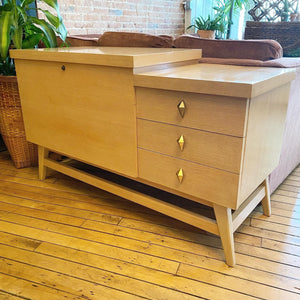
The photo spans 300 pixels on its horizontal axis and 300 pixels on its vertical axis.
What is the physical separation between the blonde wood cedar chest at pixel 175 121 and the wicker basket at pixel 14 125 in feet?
1.28

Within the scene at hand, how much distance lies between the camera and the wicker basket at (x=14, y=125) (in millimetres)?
1845

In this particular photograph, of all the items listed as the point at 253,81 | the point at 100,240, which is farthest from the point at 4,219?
the point at 253,81

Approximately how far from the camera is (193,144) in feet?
3.48

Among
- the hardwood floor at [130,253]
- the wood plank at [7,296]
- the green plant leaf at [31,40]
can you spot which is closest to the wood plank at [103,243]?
the hardwood floor at [130,253]

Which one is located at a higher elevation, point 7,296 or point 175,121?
point 175,121

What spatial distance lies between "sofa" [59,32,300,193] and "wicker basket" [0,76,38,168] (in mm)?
608

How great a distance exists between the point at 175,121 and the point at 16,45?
1152 millimetres

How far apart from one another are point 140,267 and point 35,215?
64cm

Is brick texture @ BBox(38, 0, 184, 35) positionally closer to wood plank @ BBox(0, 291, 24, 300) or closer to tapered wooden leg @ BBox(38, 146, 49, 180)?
tapered wooden leg @ BBox(38, 146, 49, 180)

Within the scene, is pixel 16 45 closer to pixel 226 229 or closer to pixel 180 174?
pixel 180 174

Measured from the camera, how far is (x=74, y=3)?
2689 mm

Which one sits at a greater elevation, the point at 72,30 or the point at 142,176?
the point at 72,30

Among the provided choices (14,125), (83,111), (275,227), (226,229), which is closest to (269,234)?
(275,227)

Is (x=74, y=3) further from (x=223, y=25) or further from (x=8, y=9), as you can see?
(x=223, y=25)
